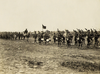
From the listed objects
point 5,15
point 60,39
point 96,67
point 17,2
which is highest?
point 17,2

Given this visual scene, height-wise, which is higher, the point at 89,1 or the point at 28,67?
the point at 89,1

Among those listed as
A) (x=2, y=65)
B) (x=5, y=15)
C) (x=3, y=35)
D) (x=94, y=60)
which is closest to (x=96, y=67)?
(x=94, y=60)

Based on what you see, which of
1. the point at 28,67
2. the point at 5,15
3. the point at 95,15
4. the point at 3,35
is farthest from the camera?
the point at 3,35

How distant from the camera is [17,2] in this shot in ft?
20.8

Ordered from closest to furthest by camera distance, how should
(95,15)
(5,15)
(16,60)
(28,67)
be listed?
(28,67) < (16,60) < (5,15) < (95,15)

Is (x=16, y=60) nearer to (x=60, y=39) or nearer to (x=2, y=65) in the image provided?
(x=2, y=65)

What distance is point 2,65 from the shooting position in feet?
15.3

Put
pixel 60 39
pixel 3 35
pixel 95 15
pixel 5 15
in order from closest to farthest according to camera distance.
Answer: pixel 5 15 < pixel 95 15 < pixel 60 39 < pixel 3 35

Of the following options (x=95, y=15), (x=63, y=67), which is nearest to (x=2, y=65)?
(x=63, y=67)

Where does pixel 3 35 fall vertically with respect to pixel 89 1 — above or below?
below

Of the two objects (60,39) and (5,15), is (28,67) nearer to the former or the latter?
(5,15)

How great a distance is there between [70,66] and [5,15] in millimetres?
3825

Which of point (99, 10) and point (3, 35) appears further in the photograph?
point (3, 35)

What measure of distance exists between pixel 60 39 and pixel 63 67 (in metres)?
4.99
